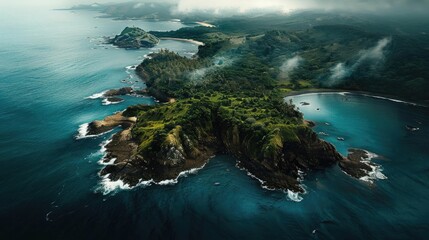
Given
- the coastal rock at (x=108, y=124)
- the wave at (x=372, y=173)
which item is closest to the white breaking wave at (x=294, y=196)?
the wave at (x=372, y=173)

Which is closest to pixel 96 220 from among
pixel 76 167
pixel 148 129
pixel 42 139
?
pixel 76 167

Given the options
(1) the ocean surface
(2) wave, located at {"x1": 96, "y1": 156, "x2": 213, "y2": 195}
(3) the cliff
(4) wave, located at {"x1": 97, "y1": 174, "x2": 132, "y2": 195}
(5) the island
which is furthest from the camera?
(3) the cliff

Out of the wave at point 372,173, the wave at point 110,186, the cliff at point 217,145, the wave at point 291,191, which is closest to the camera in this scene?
the wave at point 291,191

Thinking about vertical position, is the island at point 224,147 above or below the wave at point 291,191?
above

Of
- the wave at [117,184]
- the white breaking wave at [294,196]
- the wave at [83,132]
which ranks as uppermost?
the wave at [83,132]

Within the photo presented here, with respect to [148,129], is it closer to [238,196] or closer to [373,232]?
[238,196]

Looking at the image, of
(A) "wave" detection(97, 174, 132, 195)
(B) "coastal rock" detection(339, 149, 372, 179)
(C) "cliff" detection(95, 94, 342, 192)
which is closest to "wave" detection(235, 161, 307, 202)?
(C) "cliff" detection(95, 94, 342, 192)

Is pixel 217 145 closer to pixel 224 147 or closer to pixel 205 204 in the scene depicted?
pixel 224 147

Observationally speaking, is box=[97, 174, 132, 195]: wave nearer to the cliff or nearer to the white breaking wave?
the cliff

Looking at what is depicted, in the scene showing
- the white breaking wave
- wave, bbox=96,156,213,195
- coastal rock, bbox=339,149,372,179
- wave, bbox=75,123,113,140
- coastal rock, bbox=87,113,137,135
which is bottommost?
coastal rock, bbox=339,149,372,179

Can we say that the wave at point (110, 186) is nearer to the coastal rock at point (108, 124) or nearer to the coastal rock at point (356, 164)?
the coastal rock at point (108, 124)

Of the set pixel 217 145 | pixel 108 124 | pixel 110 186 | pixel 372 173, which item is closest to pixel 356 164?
pixel 372 173

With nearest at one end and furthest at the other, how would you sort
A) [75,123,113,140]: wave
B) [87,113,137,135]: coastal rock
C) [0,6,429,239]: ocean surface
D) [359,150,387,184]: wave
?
[0,6,429,239]: ocean surface
[359,150,387,184]: wave
[75,123,113,140]: wave
[87,113,137,135]: coastal rock
